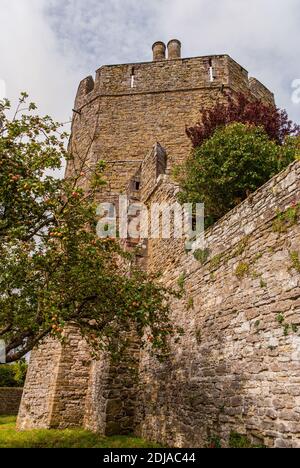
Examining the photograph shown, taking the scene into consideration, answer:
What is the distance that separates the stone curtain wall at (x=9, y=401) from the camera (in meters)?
20.0

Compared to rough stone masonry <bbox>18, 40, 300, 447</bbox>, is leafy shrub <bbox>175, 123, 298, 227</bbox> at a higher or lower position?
higher

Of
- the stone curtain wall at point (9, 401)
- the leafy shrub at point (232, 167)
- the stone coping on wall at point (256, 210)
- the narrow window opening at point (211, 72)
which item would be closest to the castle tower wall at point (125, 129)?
the narrow window opening at point (211, 72)

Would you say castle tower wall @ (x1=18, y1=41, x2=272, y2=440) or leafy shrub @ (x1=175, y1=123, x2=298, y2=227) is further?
castle tower wall @ (x1=18, y1=41, x2=272, y2=440)

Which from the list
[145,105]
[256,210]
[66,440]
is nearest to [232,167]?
[256,210]

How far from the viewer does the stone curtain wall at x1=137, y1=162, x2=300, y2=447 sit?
5.57m

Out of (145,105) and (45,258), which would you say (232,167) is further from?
(145,105)

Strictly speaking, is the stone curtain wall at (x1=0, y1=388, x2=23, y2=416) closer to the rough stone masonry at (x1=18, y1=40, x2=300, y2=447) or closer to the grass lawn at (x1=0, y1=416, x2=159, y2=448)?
the rough stone masonry at (x1=18, y1=40, x2=300, y2=447)

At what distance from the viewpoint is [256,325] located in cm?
628

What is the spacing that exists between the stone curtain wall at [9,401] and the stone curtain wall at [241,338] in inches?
530

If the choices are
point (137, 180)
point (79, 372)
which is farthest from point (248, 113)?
point (79, 372)

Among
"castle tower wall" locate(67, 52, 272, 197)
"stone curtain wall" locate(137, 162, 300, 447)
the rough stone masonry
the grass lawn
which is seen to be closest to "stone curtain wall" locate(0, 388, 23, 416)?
the rough stone masonry

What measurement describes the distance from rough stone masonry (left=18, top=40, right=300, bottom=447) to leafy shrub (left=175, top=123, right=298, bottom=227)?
1.40 meters

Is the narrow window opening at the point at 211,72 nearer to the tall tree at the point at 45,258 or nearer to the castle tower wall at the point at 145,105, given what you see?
the castle tower wall at the point at 145,105
